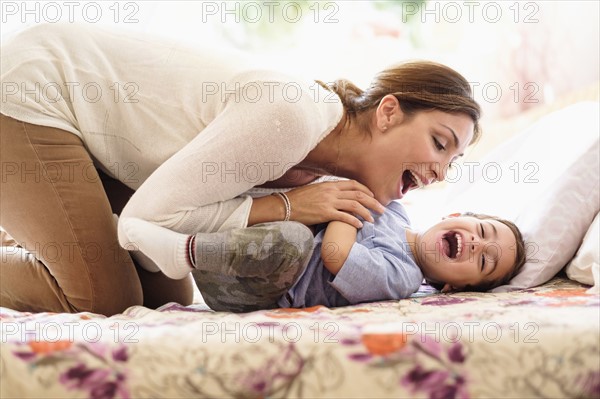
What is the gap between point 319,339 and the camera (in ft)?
3.26

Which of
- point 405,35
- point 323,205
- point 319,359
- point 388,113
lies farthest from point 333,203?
point 405,35

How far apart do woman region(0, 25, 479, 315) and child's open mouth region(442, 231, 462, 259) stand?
142mm

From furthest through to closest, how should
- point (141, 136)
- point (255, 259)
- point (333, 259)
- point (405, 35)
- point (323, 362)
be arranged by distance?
point (405, 35) → point (141, 136) → point (333, 259) → point (255, 259) → point (323, 362)

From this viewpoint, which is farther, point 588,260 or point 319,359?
point 588,260

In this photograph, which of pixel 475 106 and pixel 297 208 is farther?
pixel 475 106

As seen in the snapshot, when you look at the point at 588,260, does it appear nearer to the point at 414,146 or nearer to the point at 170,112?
the point at 414,146

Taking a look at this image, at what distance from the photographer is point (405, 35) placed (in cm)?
457

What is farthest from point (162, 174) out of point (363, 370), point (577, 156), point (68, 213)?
point (577, 156)

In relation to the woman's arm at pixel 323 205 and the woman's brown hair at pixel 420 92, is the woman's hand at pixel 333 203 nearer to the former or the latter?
the woman's arm at pixel 323 205

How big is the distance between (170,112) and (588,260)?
0.98 m

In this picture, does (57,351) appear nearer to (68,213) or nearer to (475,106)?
(68,213)

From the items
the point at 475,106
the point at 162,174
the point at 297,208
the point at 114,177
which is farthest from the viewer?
the point at 114,177

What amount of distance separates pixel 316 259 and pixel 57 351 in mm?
603

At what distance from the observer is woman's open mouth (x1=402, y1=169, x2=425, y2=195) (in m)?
1.58
